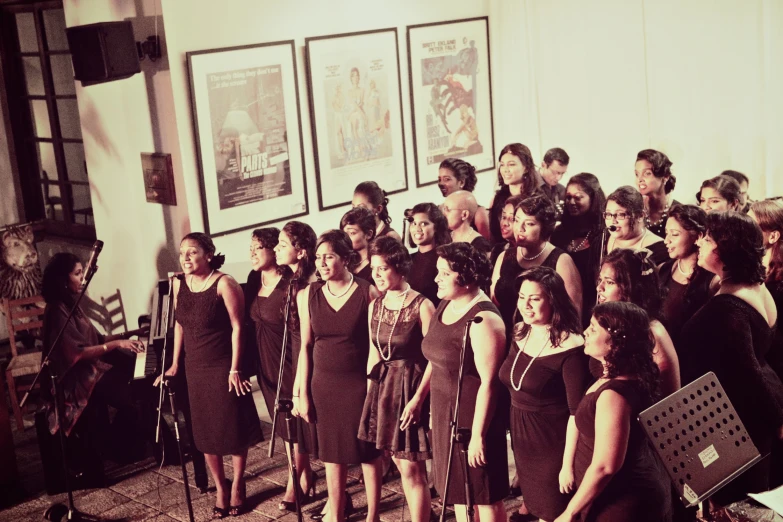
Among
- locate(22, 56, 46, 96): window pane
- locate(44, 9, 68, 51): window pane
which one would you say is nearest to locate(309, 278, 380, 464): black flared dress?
locate(44, 9, 68, 51): window pane

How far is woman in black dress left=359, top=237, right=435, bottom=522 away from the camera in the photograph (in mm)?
4352

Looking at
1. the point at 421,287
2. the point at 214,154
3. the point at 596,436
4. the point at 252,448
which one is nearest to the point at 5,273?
the point at 214,154

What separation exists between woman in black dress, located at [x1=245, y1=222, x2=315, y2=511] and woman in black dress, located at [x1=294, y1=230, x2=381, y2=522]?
0.29m

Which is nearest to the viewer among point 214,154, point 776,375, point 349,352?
point 776,375

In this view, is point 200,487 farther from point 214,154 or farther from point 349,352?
point 214,154

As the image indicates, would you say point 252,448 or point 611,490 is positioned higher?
point 611,490

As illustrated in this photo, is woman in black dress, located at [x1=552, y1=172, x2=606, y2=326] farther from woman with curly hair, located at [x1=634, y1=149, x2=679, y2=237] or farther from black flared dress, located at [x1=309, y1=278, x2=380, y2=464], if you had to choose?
black flared dress, located at [x1=309, y1=278, x2=380, y2=464]

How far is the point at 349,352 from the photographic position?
458 centimetres

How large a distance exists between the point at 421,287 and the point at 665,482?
210 centimetres

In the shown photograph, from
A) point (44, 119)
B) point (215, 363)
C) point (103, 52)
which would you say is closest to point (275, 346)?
point (215, 363)

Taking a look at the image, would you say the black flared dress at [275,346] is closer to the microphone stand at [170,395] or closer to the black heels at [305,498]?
the black heels at [305,498]

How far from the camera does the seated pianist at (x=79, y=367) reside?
5.60 m

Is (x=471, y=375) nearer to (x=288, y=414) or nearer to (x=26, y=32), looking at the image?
(x=288, y=414)

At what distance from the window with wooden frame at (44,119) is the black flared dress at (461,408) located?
4296 mm
